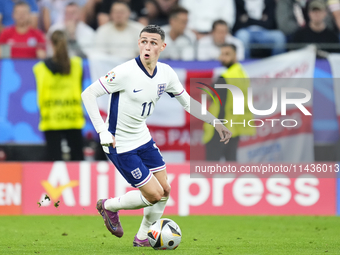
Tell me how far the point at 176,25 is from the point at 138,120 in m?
5.53

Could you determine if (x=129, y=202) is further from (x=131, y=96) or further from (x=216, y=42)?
(x=216, y=42)

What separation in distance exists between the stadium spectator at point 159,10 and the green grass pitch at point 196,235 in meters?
4.66

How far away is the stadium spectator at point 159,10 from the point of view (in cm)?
1155

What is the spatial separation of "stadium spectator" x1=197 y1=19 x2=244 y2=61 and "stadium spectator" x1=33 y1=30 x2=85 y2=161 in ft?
7.54

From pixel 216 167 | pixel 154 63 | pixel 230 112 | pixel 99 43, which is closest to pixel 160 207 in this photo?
pixel 154 63

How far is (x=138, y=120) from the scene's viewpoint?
545cm

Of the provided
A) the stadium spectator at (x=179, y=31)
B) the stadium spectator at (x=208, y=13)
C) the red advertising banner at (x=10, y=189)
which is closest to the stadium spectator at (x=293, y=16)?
the stadium spectator at (x=208, y=13)

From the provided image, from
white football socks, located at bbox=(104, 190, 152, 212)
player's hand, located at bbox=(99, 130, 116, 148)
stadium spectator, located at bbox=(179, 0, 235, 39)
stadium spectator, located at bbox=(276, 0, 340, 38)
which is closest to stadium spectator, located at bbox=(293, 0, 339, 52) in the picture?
stadium spectator, located at bbox=(276, 0, 340, 38)

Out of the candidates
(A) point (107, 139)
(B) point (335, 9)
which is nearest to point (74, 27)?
(B) point (335, 9)

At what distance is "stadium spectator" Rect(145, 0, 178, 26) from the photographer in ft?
37.9

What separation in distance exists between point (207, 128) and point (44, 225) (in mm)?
3150

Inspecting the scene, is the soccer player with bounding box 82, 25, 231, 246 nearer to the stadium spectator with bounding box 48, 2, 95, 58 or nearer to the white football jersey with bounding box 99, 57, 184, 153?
the white football jersey with bounding box 99, 57, 184, 153

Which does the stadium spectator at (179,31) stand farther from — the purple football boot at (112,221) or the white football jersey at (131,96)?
the purple football boot at (112,221)

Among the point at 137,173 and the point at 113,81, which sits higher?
the point at 113,81
